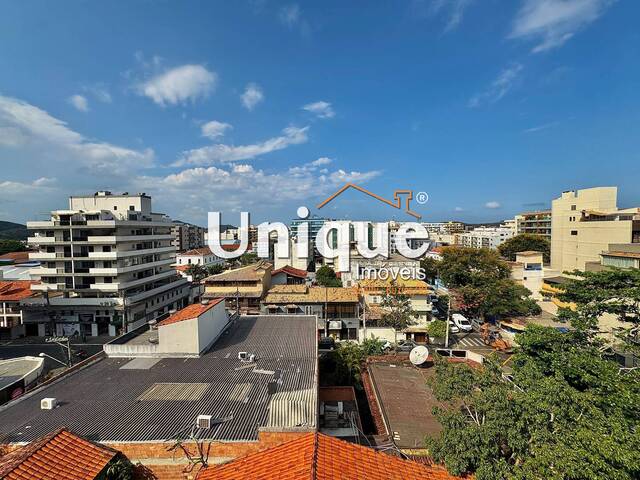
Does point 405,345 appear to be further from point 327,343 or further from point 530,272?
point 530,272

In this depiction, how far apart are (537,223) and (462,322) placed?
149ft

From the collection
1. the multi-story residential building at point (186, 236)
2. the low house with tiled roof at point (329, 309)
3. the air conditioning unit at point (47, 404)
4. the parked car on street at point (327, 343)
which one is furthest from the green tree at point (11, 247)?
the air conditioning unit at point (47, 404)

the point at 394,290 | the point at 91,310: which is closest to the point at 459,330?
the point at 394,290

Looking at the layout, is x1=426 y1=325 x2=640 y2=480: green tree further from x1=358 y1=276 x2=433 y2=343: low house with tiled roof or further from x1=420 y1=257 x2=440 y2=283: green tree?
x1=420 y1=257 x2=440 y2=283: green tree

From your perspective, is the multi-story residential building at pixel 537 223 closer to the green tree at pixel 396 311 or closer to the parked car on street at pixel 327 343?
the green tree at pixel 396 311

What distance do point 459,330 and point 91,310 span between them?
31.7 meters

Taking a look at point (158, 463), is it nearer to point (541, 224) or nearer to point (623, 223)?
point (623, 223)

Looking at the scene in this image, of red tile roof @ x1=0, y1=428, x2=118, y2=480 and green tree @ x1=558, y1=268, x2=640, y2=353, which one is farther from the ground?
green tree @ x1=558, y1=268, x2=640, y2=353

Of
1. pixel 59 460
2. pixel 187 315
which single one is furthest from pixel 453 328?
pixel 59 460

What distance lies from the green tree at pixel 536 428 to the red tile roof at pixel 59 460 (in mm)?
7528

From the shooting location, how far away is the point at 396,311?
23844 millimetres

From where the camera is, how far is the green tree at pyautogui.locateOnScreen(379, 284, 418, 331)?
922 inches

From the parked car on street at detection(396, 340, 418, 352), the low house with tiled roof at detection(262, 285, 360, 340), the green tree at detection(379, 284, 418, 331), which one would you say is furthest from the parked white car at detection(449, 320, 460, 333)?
the low house with tiled roof at detection(262, 285, 360, 340)

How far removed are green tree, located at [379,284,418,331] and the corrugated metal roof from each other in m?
11.1
